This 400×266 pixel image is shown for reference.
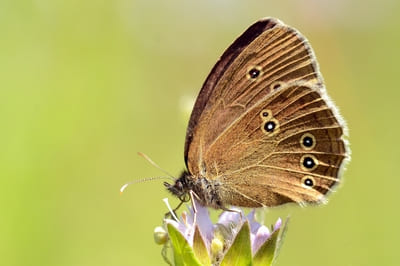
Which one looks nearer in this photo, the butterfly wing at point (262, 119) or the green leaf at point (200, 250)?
the green leaf at point (200, 250)

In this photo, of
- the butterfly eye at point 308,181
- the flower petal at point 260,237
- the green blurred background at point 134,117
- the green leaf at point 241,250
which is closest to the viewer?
the green leaf at point 241,250

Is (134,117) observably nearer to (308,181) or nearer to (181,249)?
(308,181)

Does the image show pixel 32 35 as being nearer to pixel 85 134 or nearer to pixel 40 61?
pixel 40 61

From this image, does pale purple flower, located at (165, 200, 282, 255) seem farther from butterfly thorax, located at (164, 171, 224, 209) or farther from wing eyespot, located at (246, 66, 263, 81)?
wing eyespot, located at (246, 66, 263, 81)

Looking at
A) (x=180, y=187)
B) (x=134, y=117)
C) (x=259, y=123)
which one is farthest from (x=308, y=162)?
(x=134, y=117)

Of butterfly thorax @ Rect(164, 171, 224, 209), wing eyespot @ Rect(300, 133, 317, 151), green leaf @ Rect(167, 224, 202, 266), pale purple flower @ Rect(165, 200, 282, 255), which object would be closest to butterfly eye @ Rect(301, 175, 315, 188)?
wing eyespot @ Rect(300, 133, 317, 151)

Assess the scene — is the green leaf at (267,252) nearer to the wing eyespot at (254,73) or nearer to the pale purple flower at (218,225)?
the pale purple flower at (218,225)

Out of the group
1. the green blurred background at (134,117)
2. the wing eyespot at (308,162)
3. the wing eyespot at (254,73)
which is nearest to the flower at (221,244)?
the wing eyespot at (308,162)
